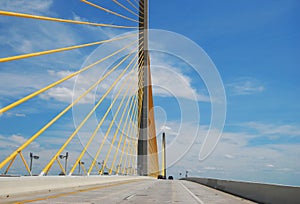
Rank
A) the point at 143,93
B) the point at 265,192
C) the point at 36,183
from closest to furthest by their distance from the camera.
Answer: the point at 265,192 < the point at 36,183 < the point at 143,93

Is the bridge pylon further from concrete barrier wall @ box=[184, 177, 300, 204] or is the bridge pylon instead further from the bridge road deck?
the bridge road deck

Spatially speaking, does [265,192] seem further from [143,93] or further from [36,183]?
[143,93]

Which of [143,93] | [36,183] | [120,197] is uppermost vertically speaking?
[143,93]

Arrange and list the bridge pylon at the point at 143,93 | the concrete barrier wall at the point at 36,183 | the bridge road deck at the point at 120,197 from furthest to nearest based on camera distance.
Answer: the bridge pylon at the point at 143,93 < the concrete barrier wall at the point at 36,183 < the bridge road deck at the point at 120,197

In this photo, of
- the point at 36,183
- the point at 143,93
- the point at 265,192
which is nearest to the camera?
the point at 265,192

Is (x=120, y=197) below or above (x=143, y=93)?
below

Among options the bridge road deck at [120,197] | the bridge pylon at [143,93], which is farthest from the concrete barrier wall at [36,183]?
the bridge pylon at [143,93]

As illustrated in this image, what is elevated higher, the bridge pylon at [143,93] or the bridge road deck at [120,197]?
the bridge pylon at [143,93]

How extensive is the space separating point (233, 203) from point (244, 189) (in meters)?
4.16

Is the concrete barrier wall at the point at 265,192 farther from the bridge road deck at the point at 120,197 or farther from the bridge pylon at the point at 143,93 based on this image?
the bridge pylon at the point at 143,93

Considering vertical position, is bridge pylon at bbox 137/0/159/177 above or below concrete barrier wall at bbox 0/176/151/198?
above

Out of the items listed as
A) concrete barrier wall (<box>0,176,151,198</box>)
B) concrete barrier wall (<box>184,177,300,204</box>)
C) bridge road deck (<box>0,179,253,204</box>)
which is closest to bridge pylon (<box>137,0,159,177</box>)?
concrete barrier wall (<box>0,176,151,198</box>)

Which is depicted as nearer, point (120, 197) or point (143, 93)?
point (120, 197)

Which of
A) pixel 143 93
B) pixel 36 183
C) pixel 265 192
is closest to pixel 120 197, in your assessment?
pixel 36 183
